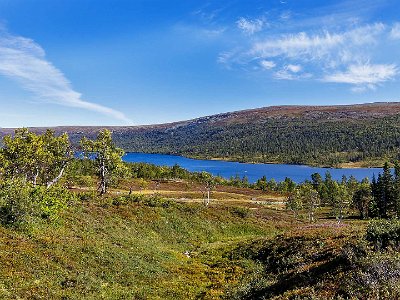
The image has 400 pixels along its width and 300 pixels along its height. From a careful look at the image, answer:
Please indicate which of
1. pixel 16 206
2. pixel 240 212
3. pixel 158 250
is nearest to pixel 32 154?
pixel 16 206

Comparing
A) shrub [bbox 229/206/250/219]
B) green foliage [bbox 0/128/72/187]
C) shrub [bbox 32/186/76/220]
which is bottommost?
shrub [bbox 229/206/250/219]

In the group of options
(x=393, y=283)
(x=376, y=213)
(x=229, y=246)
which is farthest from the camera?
(x=376, y=213)

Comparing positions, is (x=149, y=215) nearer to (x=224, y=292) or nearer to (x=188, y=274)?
(x=188, y=274)

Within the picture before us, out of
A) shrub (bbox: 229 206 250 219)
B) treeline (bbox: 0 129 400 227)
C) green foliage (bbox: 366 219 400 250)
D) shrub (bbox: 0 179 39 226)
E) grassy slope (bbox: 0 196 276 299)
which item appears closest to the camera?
green foliage (bbox: 366 219 400 250)

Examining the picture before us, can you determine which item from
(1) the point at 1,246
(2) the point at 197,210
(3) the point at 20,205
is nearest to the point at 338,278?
(1) the point at 1,246

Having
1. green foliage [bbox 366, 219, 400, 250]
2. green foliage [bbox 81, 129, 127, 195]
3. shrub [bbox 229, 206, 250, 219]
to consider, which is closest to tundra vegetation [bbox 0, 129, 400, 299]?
green foliage [bbox 366, 219, 400, 250]

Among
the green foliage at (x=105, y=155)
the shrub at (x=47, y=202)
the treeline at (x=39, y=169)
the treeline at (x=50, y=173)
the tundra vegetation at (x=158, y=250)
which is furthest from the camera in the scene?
the green foliage at (x=105, y=155)

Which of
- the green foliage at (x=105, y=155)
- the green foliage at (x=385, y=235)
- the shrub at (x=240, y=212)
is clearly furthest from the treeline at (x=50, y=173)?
the shrub at (x=240, y=212)

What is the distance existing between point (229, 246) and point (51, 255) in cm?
2121

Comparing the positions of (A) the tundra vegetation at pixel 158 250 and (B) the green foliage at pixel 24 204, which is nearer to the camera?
(A) the tundra vegetation at pixel 158 250

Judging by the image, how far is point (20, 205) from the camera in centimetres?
3045

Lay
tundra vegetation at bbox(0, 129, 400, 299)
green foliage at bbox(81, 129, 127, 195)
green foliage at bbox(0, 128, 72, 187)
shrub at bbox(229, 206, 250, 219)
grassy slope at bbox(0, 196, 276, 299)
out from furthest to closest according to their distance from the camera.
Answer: green foliage at bbox(81, 129, 127, 195)
shrub at bbox(229, 206, 250, 219)
green foliage at bbox(0, 128, 72, 187)
grassy slope at bbox(0, 196, 276, 299)
tundra vegetation at bbox(0, 129, 400, 299)

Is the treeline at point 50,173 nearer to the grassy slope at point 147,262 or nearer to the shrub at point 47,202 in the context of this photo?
the shrub at point 47,202

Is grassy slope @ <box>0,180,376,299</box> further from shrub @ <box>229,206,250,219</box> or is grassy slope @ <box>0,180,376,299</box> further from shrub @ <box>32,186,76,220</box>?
shrub @ <box>229,206,250,219</box>
